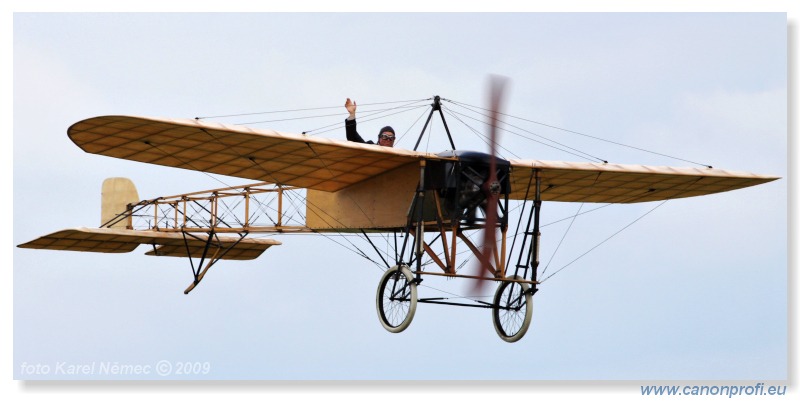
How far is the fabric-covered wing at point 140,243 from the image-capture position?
1902cm

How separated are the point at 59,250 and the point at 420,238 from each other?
6.71m

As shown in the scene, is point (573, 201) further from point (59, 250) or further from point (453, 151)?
point (59, 250)

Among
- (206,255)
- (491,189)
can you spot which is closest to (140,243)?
(206,255)

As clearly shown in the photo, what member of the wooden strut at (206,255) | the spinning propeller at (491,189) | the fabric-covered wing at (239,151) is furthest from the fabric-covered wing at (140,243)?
the spinning propeller at (491,189)

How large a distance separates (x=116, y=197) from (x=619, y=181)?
8.55m

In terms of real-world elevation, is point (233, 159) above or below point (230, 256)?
above

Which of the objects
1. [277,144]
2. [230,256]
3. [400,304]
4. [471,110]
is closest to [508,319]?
[400,304]

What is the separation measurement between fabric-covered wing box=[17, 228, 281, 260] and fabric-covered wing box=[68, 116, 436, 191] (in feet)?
12.6

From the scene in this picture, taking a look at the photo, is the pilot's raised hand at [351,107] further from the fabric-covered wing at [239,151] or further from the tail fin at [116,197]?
the tail fin at [116,197]

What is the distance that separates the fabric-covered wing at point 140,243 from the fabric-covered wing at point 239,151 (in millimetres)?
3853

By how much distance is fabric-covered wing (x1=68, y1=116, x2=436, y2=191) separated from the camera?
1402 cm

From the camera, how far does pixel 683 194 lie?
18.2 m

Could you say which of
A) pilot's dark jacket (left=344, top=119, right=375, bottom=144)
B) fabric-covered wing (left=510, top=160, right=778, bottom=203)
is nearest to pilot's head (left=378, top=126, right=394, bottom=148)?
pilot's dark jacket (left=344, top=119, right=375, bottom=144)

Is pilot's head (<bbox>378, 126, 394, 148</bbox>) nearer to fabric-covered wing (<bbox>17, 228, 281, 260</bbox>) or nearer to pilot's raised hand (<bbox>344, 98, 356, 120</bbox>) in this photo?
pilot's raised hand (<bbox>344, 98, 356, 120</bbox>)
